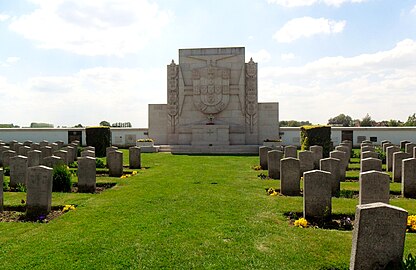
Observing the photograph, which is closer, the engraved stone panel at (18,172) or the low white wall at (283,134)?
the engraved stone panel at (18,172)

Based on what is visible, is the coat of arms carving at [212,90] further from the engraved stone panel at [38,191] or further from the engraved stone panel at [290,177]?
the engraved stone panel at [38,191]

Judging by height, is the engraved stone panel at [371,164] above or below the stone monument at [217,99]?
below

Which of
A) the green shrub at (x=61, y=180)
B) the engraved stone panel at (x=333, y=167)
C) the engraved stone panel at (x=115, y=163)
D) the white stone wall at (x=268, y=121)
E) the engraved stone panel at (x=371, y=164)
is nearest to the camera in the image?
the engraved stone panel at (x=333, y=167)

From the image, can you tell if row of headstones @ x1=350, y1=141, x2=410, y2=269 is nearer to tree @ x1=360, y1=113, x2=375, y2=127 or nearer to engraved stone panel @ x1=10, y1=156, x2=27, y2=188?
engraved stone panel @ x1=10, y1=156, x2=27, y2=188

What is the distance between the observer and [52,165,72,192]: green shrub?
1063 centimetres

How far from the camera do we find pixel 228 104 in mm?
28156

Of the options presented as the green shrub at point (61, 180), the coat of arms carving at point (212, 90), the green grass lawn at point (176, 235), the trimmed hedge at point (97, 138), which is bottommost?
the green grass lawn at point (176, 235)

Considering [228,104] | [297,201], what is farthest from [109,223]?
[228,104]

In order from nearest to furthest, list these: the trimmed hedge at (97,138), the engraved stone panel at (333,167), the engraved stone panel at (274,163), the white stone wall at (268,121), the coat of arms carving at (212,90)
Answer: the engraved stone panel at (333,167) < the engraved stone panel at (274,163) < the trimmed hedge at (97,138) < the coat of arms carving at (212,90) < the white stone wall at (268,121)

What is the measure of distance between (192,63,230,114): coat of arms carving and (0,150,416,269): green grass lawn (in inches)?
722

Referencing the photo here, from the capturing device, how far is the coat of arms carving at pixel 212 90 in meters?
28.0

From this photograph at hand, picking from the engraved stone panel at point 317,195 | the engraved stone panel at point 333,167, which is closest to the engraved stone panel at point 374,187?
the engraved stone panel at point 317,195

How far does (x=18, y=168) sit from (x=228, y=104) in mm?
18971

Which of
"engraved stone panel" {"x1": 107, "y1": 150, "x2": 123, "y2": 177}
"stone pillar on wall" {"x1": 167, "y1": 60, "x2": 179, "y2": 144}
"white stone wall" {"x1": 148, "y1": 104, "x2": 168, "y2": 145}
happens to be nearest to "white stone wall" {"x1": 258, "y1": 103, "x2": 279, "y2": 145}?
"stone pillar on wall" {"x1": 167, "y1": 60, "x2": 179, "y2": 144}
